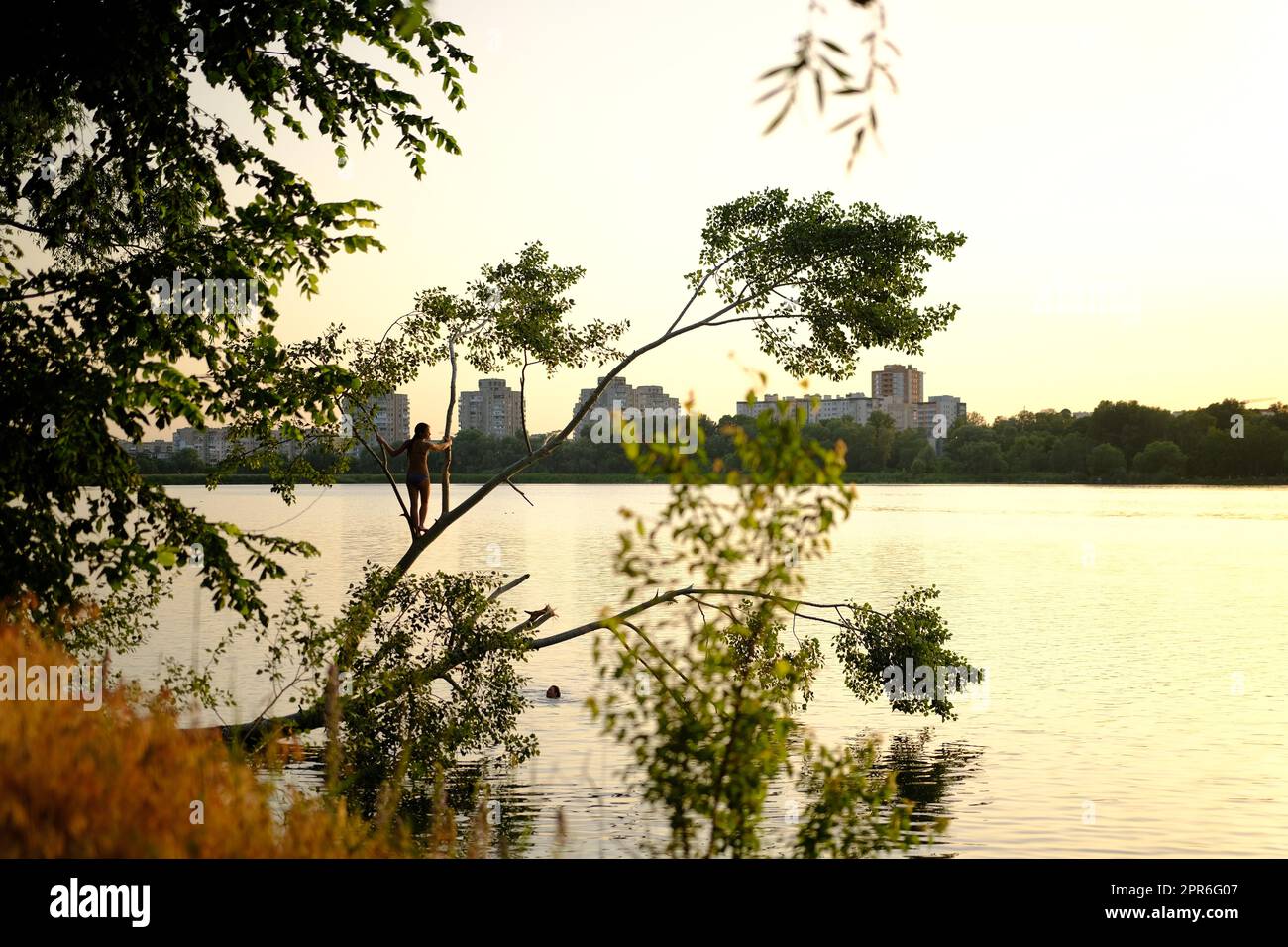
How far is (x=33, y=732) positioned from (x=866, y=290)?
16.6 metres

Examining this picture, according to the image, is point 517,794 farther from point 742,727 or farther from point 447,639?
point 742,727

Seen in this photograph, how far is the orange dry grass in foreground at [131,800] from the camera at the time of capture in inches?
221

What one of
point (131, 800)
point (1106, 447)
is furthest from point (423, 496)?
point (1106, 447)

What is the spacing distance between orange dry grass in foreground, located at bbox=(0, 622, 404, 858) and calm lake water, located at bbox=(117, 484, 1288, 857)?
93.9 inches

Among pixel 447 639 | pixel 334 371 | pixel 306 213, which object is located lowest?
pixel 447 639

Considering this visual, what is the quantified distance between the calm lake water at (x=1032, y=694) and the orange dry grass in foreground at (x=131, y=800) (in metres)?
2.39

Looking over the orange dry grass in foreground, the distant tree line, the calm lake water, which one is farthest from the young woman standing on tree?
the distant tree line

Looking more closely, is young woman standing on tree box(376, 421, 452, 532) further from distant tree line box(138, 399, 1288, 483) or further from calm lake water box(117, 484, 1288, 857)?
distant tree line box(138, 399, 1288, 483)

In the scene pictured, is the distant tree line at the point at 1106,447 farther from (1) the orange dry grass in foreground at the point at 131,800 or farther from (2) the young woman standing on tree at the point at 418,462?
(1) the orange dry grass in foreground at the point at 131,800

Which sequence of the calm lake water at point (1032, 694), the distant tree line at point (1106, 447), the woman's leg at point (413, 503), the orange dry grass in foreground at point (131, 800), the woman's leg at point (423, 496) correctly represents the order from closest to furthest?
1. the orange dry grass in foreground at point (131, 800)
2. the woman's leg at point (413, 503)
3. the woman's leg at point (423, 496)
4. the calm lake water at point (1032, 694)
5. the distant tree line at point (1106, 447)

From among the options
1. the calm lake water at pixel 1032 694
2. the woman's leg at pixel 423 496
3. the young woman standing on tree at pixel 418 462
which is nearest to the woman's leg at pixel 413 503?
the young woman standing on tree at pixel 418 462

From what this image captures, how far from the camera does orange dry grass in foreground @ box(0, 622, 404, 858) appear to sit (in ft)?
18.4
